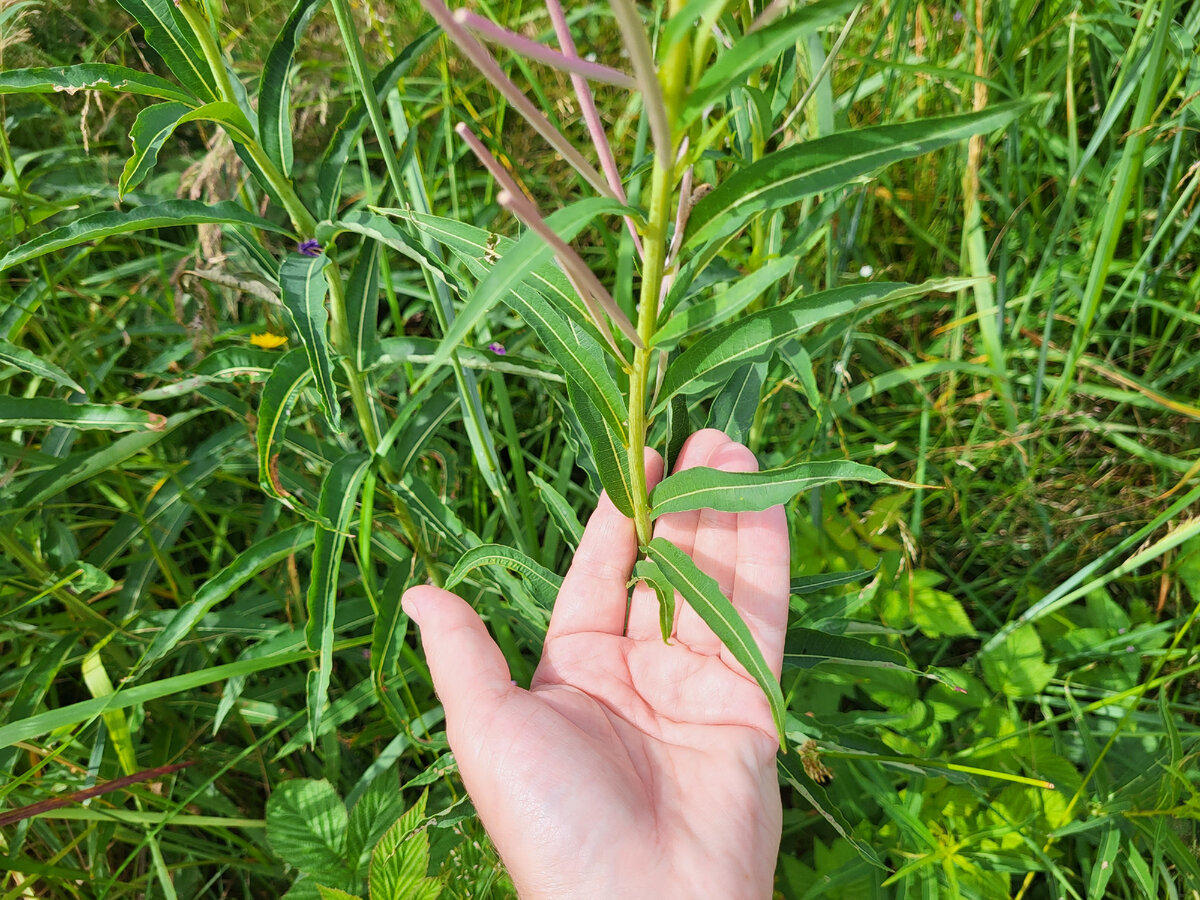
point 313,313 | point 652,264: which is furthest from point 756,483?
point 313,313

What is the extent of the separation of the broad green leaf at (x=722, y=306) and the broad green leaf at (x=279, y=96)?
758 millimetres

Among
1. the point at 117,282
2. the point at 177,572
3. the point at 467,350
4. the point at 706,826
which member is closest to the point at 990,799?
the point at 706,826

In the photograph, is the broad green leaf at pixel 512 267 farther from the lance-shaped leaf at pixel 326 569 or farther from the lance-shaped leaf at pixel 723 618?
the lance-shaped leaf at pixel 326 569

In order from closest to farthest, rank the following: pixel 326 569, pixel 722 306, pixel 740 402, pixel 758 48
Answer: pixel 758 48, pixel 722 306, pixel 326 569, pixel 740 402

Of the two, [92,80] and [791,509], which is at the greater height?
[92,80]

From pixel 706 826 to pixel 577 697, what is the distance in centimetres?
30

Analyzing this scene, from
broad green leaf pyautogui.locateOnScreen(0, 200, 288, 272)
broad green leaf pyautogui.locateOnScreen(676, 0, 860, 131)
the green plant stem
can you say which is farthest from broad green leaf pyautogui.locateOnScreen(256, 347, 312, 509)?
broad green leaf pyautogui.locateOnScreen(676, 0, 860, 131)

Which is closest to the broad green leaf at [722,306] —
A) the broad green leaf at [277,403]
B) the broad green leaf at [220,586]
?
the broad green leaf at [277,403]

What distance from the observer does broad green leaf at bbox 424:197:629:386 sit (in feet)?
2.01

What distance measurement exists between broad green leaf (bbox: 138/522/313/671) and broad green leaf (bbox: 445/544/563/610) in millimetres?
367

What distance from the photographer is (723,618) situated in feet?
3.31

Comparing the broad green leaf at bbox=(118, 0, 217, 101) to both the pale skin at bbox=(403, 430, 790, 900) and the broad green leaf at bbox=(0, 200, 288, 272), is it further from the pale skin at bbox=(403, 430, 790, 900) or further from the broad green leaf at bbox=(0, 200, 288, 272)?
the pale skin at bbox=(403, 430, 790, 900)

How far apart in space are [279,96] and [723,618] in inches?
42.9

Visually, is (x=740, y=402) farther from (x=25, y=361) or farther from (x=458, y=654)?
(x=25, y=361)
